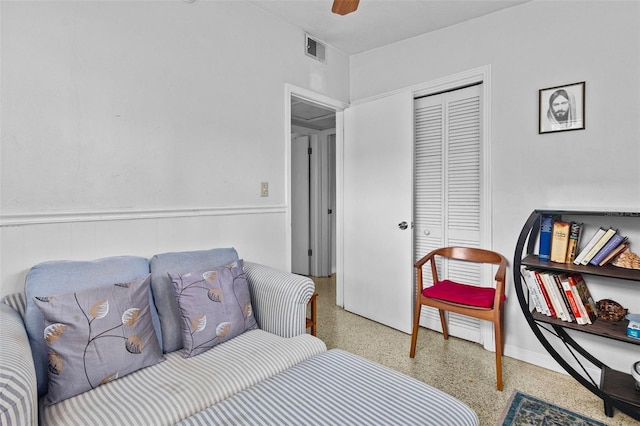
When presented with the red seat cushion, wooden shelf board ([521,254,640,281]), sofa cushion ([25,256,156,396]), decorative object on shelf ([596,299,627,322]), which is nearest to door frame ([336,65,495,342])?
the red seat cushion

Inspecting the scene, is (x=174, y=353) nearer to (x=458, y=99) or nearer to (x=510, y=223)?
(x=510, y=223)

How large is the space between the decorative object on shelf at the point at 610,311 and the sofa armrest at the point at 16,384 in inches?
102

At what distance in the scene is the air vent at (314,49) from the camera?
2797 millimetres

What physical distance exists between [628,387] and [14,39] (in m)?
3.37

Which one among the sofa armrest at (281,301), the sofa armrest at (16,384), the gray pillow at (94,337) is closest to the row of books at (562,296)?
the sofa armrest at (281,301)

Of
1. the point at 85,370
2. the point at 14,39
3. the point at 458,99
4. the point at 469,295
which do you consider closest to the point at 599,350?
the point at 469,295

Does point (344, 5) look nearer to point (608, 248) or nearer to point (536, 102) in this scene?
point (536, 102)

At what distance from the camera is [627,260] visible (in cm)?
179

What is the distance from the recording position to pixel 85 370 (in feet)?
3.90

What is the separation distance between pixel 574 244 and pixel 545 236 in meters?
0.15

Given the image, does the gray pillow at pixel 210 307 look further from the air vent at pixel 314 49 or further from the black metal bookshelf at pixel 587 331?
the air vent at pixel 314 49

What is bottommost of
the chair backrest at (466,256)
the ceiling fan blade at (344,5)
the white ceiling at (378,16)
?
the chair backrest at (466,256)

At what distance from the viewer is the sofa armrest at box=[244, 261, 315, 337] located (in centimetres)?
170

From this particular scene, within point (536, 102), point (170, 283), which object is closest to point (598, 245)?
point (536, 102)
